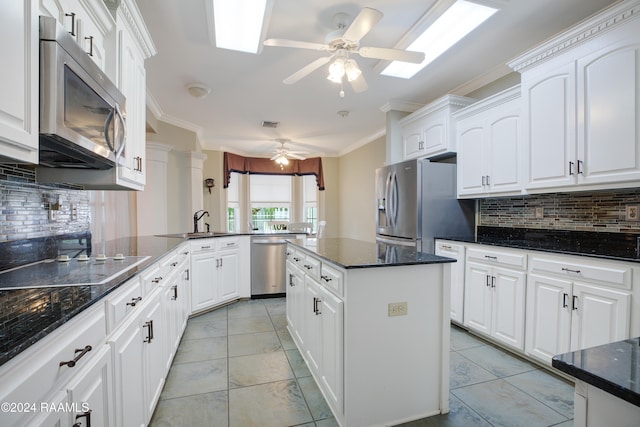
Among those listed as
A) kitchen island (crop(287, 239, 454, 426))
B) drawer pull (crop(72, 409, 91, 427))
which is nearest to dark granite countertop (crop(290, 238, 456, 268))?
kitchen island (crop(287, 239, 454, 426))

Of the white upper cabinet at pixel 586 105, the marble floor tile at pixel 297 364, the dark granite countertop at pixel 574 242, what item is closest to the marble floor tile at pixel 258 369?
the marble floor tile at pixel 297 364

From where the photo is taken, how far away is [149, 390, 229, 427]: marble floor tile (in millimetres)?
1660

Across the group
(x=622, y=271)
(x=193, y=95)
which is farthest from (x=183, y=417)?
(x=193, y=95)

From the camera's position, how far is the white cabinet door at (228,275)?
11.8 feet

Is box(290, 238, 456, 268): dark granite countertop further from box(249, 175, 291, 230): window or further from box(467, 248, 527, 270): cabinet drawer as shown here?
box(249, 175, 291, 230): window

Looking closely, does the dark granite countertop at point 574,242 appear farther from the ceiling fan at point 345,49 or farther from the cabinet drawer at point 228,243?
the cabinet drawer at point 228,243

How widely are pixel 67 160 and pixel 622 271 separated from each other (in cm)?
322

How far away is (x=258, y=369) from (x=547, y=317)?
2.14 m

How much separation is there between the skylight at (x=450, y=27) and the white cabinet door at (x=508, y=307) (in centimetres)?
187

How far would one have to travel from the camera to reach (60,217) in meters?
1.89

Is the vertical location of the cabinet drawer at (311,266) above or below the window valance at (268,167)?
below

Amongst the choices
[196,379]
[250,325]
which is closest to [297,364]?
[196,379]

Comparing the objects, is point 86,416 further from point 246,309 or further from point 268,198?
point 268,198

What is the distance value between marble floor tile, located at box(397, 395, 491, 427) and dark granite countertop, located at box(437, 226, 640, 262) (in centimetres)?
122
